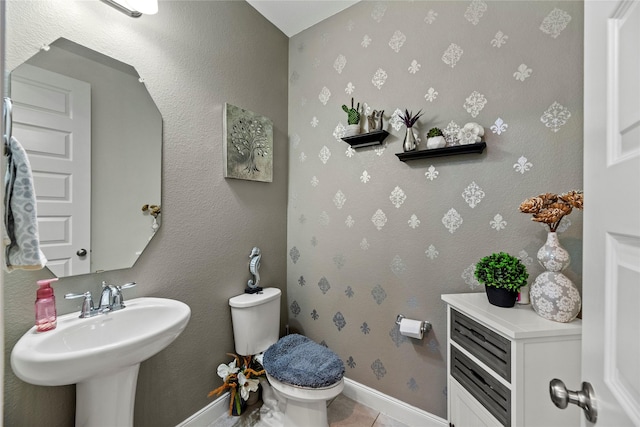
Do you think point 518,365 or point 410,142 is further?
point 410,142

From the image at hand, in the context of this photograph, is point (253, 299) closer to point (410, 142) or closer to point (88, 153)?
point (88, 153)

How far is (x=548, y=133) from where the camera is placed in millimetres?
1208

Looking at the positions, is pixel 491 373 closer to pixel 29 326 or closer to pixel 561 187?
pixel 561 187

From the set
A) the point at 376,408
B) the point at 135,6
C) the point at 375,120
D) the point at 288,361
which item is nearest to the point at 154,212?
the point at 135,6

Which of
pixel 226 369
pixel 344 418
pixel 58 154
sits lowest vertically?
pixel 344 418

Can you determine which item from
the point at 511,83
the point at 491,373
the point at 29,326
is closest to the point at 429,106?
the point at 511,83

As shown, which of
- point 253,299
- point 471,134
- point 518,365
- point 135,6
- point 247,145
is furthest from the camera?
point 247,145

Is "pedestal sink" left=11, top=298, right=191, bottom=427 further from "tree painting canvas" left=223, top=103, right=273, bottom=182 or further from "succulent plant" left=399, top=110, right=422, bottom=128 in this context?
"succulent plant" left=399, top=110, right=422, bottom=128

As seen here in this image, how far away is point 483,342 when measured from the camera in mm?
1065

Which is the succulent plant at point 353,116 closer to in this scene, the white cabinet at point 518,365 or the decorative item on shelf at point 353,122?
the decorative item on shelf at point 353,122

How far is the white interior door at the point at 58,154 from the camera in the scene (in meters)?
0.97

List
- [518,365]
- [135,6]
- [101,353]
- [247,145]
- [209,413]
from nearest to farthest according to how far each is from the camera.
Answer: [101,353] < [518,365] < [135,6] < [209,413] < [247,145]

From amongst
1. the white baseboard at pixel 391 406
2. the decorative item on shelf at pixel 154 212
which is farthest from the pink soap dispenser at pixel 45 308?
the white baseboard at pixel 391 406

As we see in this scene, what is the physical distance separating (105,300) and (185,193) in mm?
613
